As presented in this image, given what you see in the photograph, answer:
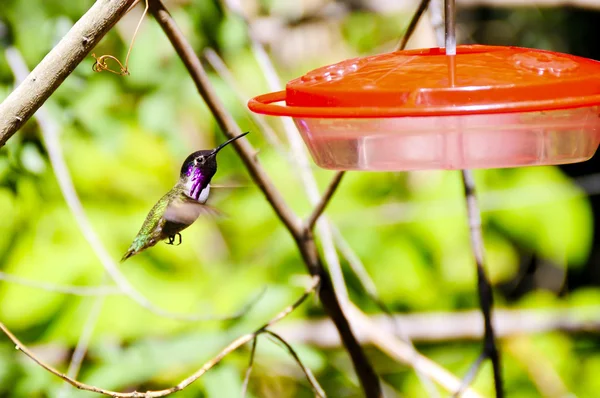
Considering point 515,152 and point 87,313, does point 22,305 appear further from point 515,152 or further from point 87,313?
point 515,152

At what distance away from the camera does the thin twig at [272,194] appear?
3.75ft

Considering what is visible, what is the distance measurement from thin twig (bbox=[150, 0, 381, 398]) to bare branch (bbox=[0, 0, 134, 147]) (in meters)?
0.22

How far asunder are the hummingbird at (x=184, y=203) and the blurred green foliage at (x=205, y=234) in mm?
104

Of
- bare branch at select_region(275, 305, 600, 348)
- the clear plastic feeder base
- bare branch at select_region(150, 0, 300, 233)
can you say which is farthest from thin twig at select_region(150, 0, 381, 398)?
bare branch at select_region(275, 305, 600, 348)

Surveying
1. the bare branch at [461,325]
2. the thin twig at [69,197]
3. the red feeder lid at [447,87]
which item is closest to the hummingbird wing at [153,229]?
the thin twig at [69,197]

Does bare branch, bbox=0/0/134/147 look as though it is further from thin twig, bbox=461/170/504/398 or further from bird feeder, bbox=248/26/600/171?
thin twig, bbox=461/170/504/398

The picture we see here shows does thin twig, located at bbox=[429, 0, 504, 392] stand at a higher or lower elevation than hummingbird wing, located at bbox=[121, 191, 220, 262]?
lower

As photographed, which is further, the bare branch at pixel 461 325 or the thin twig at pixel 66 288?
the bare branch at pixel 461 325

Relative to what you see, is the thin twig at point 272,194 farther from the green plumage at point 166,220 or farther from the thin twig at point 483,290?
the thin twig at point 483,290

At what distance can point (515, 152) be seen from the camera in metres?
1.01

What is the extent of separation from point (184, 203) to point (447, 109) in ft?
1.68

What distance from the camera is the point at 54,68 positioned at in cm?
87

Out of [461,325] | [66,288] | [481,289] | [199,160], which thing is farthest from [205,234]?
[199,160]

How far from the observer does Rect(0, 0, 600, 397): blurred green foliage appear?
1.85 metres
